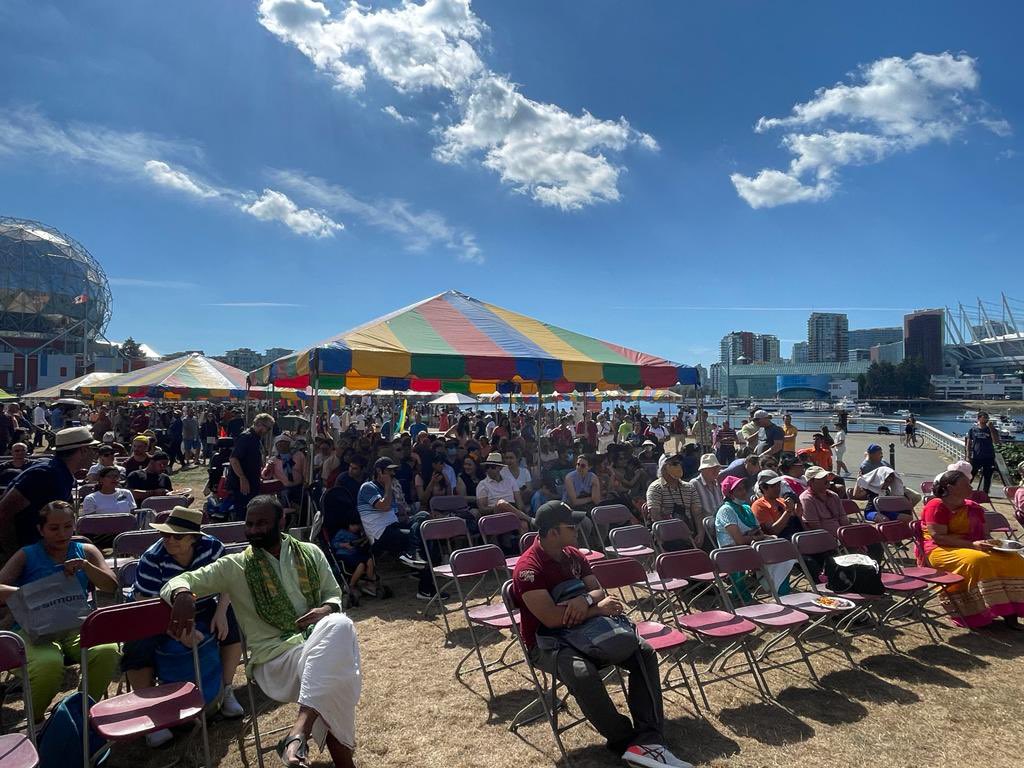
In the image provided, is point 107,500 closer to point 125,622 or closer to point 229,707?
point 229,707

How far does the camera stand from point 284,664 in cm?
299

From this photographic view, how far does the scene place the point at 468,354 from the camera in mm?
6973

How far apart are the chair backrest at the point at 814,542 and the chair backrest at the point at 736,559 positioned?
0.57m

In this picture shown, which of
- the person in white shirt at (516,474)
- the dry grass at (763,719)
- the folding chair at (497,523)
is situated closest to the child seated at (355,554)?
the folding chair at (497,523)

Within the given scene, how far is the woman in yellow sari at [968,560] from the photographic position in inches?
187

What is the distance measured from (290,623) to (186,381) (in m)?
11.8

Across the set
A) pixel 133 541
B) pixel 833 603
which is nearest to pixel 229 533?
pixel 133 541

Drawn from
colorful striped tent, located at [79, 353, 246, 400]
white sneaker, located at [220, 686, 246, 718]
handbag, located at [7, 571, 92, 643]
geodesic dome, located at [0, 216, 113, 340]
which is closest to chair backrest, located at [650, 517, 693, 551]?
white sneaker, located at [220, 686, 246, 718]

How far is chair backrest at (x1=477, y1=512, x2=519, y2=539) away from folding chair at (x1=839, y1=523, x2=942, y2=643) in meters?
3.13

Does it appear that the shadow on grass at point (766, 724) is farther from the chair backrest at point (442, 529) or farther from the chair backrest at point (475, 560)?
the chair backrest at point (442, 529)

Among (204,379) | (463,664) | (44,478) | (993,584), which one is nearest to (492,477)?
(463,664)

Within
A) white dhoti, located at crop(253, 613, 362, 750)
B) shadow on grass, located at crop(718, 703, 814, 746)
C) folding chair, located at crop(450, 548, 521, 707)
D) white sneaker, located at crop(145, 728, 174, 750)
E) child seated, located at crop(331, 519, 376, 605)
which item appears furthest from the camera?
child seated, located at crop(331, 519, 376, 605)

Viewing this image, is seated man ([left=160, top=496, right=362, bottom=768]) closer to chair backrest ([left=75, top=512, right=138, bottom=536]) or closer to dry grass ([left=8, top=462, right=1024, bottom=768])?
dry grass ([left=8, top=462, right=1024, bottom=768])

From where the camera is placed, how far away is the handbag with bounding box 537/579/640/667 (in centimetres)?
305
